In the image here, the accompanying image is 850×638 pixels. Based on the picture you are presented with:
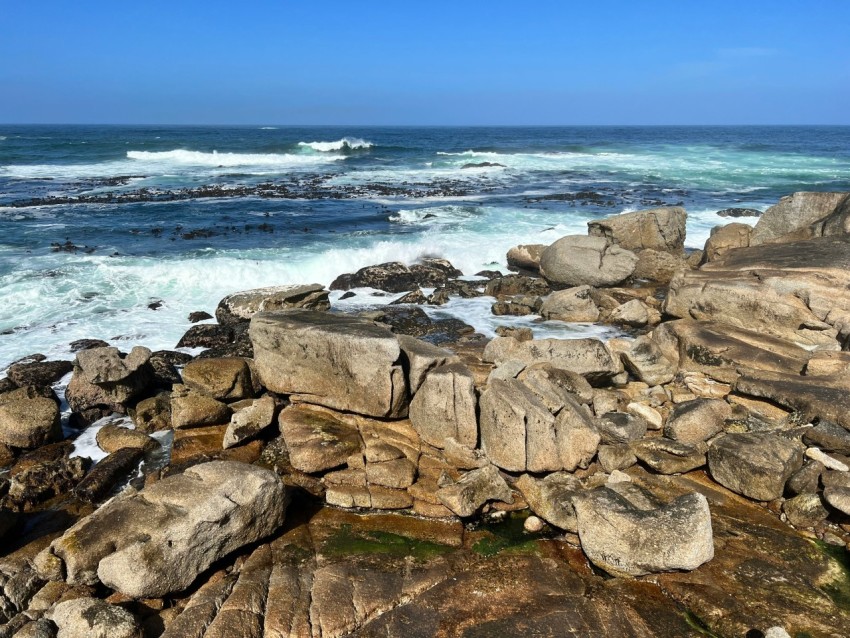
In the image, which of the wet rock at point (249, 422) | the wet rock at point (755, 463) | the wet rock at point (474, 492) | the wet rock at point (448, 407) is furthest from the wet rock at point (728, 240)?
the wet rock at point (249, 422)

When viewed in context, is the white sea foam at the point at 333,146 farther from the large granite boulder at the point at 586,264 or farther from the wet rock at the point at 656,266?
the wet rock at the point at 656,266

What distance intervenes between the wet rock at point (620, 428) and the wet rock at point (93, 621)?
6.17 m

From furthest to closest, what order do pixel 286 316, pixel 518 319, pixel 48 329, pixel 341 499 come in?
1. pixel 518 319
2. pixel 48 329
3. pixel 286 316
4. pixel 341 499

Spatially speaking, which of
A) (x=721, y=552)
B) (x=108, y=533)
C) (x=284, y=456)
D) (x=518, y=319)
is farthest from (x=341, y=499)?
(x=518, y=319)

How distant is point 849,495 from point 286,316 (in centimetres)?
799

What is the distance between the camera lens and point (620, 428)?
877cm

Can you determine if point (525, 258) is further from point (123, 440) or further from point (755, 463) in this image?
point (123, 440)

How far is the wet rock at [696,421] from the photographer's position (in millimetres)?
8773

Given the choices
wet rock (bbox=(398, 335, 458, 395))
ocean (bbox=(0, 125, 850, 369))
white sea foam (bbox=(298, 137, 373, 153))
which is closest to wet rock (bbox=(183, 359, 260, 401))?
wet rock (bbox=(398, 335, 458, 395))

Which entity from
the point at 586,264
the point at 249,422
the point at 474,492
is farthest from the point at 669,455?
the point at 586,264

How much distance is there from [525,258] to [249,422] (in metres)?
13.9

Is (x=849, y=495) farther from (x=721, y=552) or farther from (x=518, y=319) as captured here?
(x=518, y=319)

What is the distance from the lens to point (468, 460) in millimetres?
8367

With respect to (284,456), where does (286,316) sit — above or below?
above
